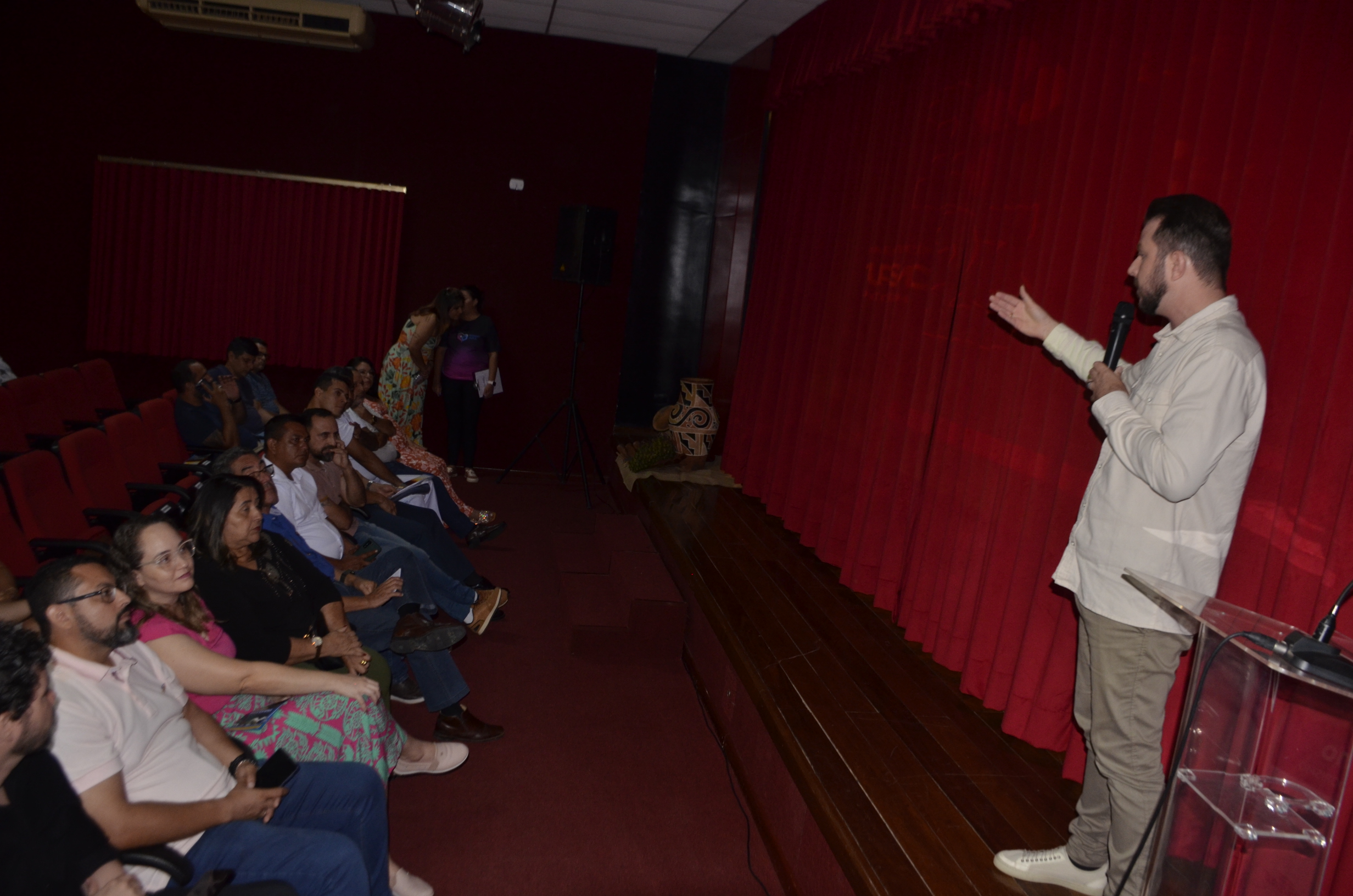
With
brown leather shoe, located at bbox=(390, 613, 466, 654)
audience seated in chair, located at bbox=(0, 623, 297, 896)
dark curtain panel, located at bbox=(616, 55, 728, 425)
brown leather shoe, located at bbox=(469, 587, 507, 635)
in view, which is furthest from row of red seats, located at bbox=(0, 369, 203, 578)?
dark curtain panel, located at bbox=(616, 55, 728, 425)

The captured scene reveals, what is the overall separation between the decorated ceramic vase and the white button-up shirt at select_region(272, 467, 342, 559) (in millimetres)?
3127

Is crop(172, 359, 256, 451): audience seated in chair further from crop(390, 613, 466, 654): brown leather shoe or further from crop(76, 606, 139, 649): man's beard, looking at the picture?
crop(76, 606, 139, 649): man's beard

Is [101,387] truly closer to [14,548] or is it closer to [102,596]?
[14,548]

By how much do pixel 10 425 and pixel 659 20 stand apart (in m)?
4.70

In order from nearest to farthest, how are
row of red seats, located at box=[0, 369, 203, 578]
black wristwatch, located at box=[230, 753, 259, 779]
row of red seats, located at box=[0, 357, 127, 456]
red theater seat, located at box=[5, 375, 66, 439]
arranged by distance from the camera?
black wristwatch, located at box=[230, 753, 259, 779], row of red seats, located at box=[0, 369, 203, 578], row of red seats, located at box=[0, 357, 127, 456], red theater seat, located at box=[5, 375, 66, 439]

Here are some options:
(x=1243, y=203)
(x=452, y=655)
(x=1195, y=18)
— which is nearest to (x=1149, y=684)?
(x=1243, y=203)

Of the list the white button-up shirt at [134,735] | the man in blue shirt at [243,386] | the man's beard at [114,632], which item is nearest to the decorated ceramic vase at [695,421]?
the man in blue shirt at [243,386]

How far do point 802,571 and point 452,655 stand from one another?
175cm

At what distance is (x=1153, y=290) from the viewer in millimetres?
2121

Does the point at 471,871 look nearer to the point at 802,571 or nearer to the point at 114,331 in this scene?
the point at 802,571

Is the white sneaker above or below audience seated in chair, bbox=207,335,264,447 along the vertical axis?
below

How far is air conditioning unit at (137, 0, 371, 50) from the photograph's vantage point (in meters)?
6.51

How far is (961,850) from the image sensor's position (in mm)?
2529

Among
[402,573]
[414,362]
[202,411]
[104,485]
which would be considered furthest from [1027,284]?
[414,362]
